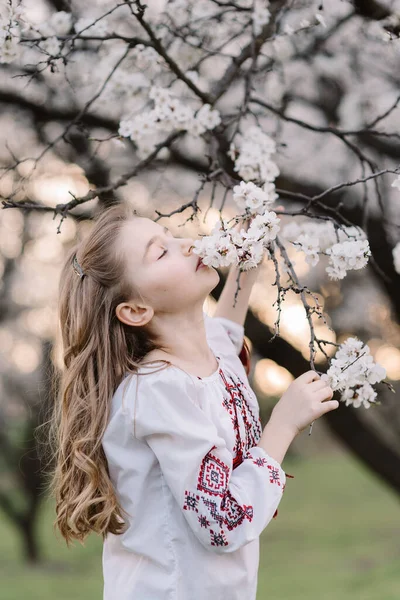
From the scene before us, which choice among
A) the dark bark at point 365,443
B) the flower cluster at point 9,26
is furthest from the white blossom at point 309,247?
the dark bark at point 365,443

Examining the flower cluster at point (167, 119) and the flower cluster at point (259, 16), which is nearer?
the flower cluster at point (167, 119)

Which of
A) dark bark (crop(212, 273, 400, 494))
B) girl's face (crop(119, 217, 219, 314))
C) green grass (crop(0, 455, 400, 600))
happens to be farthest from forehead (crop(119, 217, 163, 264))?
green grass (crop(0, 455, 400, 600))

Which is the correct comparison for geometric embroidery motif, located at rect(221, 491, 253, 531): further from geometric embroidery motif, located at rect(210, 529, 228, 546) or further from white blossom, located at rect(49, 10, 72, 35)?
white blossom, located at rect(49, 10, 72, 35)

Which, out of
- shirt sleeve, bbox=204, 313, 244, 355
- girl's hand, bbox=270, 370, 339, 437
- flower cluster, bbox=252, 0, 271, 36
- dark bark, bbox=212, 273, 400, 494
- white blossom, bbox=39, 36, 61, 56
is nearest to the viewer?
girl's hand, bbox=270, 370, 339, 437

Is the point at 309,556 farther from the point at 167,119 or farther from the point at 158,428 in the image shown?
the point at 158,428

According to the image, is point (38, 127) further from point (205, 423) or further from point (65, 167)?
point (205, 423)

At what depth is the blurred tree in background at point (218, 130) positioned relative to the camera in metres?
2.02

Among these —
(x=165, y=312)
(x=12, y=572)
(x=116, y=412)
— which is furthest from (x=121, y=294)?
(x=12, y=572)

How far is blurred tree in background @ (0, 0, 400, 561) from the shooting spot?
2021 millimetres

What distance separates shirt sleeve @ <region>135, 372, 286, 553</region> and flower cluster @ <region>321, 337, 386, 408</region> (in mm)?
215

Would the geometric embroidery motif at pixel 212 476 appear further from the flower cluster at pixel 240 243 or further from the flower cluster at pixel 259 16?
the flower cluster at pixel 259 16

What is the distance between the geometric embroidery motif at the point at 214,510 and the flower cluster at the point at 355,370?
0.33m

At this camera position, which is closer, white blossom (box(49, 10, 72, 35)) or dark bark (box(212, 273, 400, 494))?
white blossom (box(49, 10, 72, 35))

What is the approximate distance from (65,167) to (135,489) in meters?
2.63
